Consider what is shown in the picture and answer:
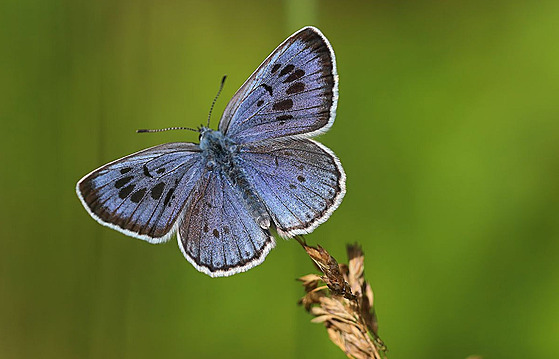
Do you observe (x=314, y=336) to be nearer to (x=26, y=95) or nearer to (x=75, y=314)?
(x=75, y=314)

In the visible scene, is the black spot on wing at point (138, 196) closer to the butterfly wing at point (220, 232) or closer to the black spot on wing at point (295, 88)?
the butterfly wing at point (220, 232)

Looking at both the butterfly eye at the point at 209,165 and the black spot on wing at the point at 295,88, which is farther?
the butterfly eye at the point at 209,165

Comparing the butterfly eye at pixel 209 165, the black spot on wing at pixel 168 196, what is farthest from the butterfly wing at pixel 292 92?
the black spot on wing at pixel 168 196

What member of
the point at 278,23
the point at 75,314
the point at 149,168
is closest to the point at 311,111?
the point at 149,168

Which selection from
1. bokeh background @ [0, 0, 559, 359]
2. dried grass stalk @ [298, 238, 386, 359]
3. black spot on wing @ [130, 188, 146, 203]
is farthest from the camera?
bokeh background @ [0, 0, 559, 359]

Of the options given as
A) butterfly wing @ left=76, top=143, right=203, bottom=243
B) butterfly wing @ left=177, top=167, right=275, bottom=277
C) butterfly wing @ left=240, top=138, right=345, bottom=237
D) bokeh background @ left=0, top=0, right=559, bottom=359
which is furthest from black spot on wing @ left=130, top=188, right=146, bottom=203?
bokeh background @ left=0, top=0, right=559, bottom=359

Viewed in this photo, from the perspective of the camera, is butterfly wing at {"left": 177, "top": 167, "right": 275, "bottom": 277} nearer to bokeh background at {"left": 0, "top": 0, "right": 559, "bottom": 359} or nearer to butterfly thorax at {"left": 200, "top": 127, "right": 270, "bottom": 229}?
butterfly thorax at {"left": 200, "top": 127, "right": 270, "bottom": 229}
